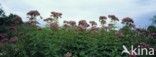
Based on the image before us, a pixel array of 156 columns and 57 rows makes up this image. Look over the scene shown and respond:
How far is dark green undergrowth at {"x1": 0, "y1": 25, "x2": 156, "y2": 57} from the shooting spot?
11242mm

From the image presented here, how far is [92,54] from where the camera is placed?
11.4m

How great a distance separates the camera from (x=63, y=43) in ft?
38.1

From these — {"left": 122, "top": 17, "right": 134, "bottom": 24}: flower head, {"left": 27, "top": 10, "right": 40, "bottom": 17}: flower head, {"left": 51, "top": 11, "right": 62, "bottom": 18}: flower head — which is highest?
{"left": 27, "top": 10, "right": 40, "bottom": 17}: flower head

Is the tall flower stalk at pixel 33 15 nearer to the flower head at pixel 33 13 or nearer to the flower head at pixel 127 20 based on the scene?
the flower head at pixel 33 13

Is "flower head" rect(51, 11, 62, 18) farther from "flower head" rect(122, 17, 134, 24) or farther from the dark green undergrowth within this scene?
the dark green undergrowth

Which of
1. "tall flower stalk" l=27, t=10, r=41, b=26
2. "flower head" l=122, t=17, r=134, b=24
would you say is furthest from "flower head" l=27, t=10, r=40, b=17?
"flower head" l=122, t=17, r=134, b=24

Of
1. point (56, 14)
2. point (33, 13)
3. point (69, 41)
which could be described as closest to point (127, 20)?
point (56, 14)

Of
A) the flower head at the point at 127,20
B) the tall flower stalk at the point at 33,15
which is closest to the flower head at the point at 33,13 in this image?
the tall flower stalk at the point at 33,15

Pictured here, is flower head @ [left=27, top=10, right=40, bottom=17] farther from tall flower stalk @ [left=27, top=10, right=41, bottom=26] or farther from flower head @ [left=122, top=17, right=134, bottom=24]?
flower head @ [left=122, top=17, right=134, bottom=24]

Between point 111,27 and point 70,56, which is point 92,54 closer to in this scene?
point 70,56

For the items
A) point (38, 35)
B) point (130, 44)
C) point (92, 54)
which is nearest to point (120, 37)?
point (130, 44)

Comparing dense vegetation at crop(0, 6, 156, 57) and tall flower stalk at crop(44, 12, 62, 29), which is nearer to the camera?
dense vegetation at crop(0, 6, 156, 57)

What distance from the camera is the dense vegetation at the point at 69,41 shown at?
11.3 m

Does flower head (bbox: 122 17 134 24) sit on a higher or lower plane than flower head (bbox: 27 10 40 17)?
lower
